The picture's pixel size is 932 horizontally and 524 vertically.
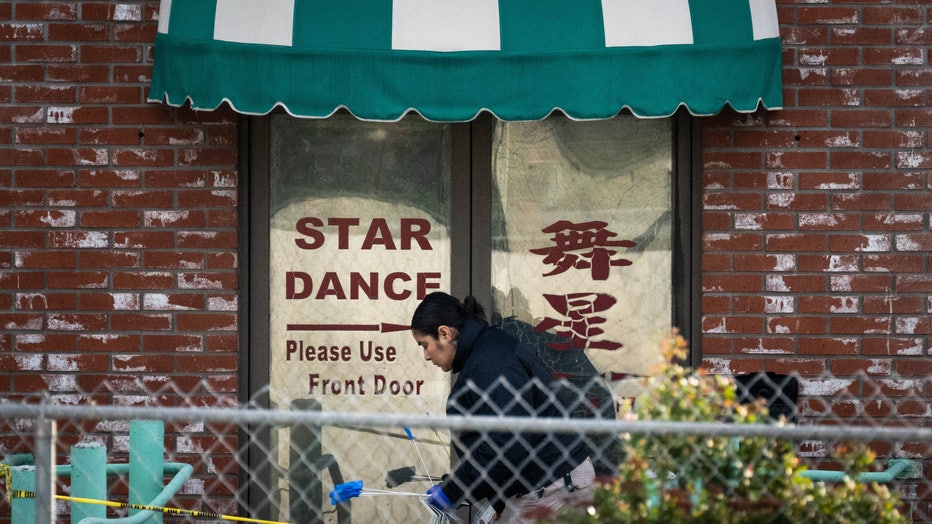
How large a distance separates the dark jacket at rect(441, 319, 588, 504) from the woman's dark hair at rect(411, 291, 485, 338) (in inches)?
4.6

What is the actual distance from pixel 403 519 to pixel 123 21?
3060 mm

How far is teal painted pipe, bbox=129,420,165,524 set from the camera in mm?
4254

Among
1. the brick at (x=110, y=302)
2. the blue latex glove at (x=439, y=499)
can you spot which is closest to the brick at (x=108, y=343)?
the brick at (x=110, y=302)

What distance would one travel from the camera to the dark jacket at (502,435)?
15.0 feet

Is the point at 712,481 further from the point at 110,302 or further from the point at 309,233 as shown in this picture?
the point at 110,302

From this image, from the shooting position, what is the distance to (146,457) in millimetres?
4246

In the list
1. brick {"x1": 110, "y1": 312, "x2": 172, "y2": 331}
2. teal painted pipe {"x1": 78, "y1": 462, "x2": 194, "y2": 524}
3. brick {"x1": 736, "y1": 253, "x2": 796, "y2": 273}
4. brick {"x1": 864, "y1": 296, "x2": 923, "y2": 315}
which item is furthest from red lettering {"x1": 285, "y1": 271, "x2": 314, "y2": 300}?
brick {"x1": 864, "y1": 296, "x2": 923, "y2": 315}

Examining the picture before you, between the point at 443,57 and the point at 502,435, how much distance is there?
1.84 metres

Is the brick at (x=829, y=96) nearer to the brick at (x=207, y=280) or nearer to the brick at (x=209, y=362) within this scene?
the brick at (x=207, y=280)

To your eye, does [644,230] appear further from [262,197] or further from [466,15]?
[262,197]

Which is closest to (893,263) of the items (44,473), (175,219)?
(175,219)

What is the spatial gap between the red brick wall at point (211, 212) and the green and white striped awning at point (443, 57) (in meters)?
0.64

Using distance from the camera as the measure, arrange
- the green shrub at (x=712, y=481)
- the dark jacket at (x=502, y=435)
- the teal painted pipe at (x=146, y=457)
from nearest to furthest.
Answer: the green shrub at (x=712, y=481), the teal painted pipe at (x=146, y=457), the dark jacket at (x=502, y=435)

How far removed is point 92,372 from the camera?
231 inches
